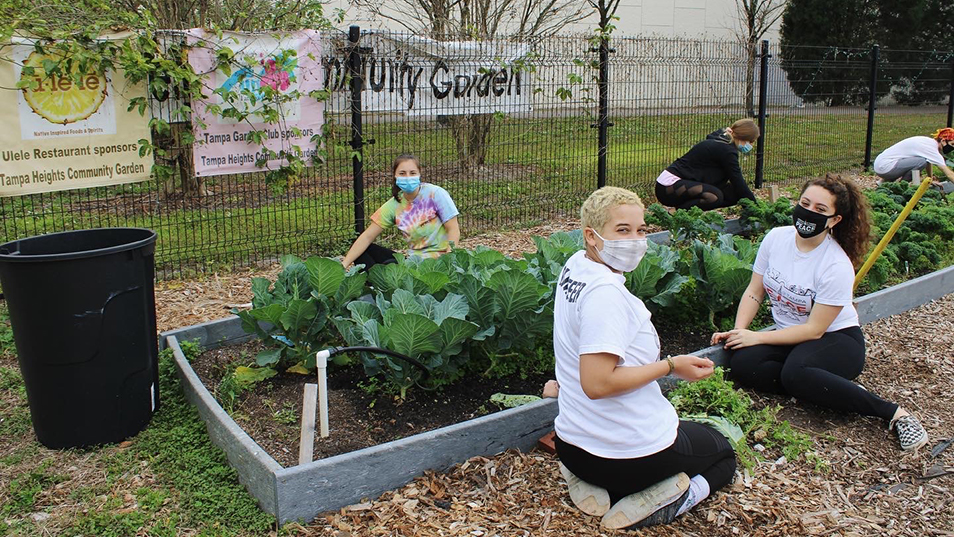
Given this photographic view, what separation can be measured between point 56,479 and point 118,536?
0.66m

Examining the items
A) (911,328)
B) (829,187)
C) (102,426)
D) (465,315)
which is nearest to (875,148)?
(911,328)

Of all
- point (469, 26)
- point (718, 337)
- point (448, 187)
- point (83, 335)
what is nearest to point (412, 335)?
point (83, 335)

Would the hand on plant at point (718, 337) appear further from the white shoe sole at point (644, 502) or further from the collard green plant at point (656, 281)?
the white shoe sole at point (644, 502)

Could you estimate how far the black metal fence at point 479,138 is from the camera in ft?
24.1

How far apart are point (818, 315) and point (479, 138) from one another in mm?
5342

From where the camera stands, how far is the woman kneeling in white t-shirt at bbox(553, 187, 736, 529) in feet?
9.79

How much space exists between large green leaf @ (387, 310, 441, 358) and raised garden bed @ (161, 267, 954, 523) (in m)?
0.45

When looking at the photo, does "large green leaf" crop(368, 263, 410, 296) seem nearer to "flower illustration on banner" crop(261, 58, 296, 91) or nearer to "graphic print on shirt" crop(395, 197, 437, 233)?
"graphic print on shirt" crop(395, 197, 437, 233)

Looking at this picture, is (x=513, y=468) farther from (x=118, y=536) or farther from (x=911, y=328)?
(x=911, y=328)

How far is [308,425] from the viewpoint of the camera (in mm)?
3369

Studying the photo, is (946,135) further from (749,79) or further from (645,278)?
(645,278)

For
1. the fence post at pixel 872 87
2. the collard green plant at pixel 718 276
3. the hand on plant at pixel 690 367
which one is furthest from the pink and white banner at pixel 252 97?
the fence post at pixel 872 87

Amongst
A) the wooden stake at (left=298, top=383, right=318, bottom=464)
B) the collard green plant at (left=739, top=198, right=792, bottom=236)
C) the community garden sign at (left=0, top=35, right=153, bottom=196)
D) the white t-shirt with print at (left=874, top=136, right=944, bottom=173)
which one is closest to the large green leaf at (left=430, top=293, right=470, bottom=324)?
the wooden stake at (left=298, top=383, right=318, bottom=464)

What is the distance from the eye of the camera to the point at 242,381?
4449 millimetres
